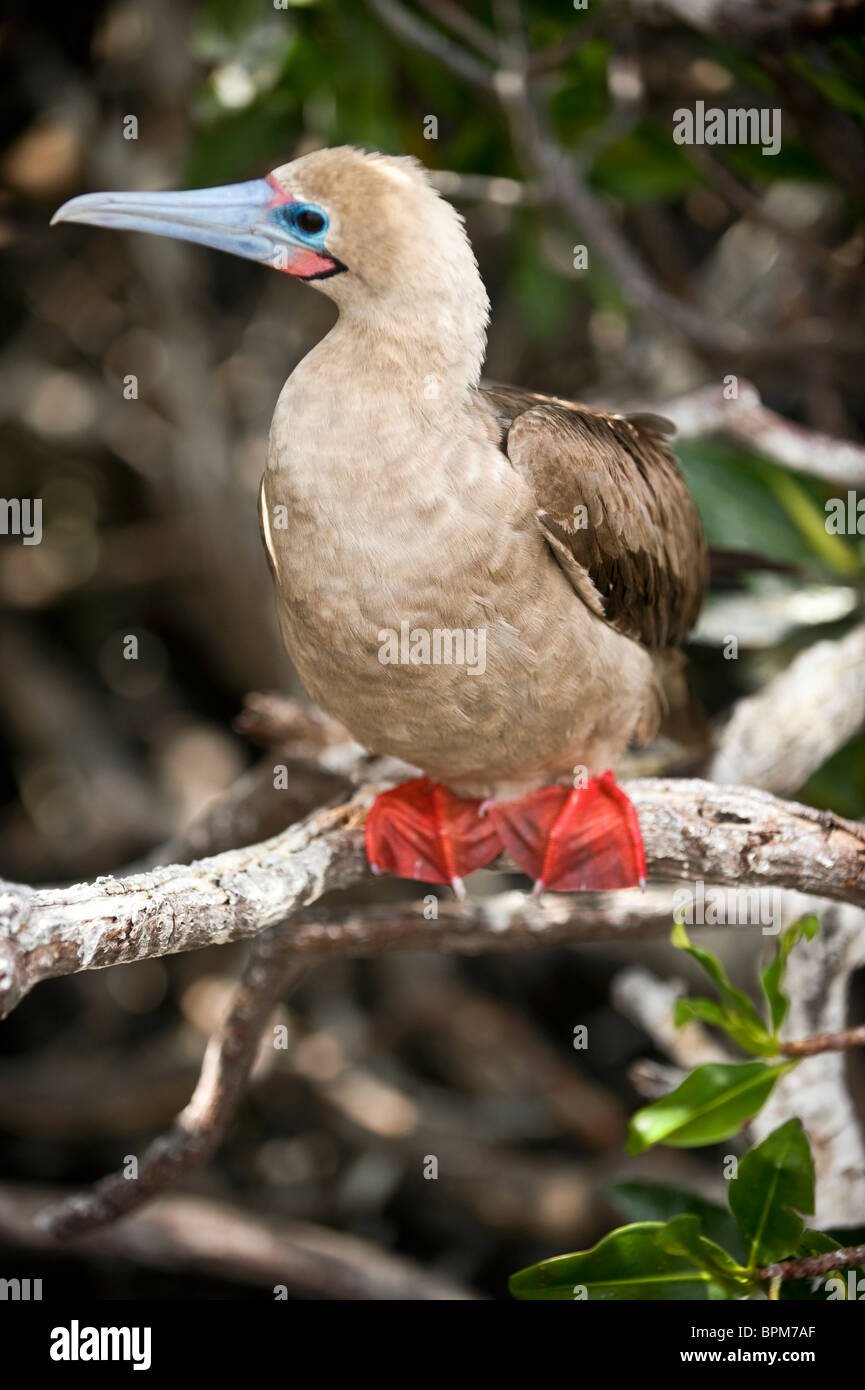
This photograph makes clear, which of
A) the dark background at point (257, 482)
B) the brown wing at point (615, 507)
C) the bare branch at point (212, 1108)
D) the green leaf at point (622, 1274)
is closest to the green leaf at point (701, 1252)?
the green leaf at point (622, 1274)

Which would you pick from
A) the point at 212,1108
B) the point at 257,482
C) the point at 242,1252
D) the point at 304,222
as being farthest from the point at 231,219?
the point at 242,1252

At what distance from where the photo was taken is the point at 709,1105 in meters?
2.16

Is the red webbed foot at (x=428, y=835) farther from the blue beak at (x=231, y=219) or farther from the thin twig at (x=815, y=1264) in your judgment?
the blue beak at (x=231, y=219)

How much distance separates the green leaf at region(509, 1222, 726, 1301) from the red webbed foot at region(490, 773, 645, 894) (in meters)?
0.68

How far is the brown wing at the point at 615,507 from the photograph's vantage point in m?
2.23

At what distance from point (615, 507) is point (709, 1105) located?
3.73 ft

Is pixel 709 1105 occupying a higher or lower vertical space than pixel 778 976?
lower

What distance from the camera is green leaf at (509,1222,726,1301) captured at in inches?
84.1

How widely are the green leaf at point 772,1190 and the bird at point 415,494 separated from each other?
1.92ft

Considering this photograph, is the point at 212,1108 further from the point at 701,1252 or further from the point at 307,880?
the point at 701,1252

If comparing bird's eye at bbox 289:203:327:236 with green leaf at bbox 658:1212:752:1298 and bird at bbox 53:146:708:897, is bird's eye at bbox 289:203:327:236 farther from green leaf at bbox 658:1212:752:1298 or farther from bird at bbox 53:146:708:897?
green leaf at bbox 658:1212:752:1298

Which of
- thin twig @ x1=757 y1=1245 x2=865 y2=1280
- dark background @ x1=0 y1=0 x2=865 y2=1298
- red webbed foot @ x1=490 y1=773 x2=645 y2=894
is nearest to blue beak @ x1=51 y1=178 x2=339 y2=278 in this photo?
red webbed foot @ x1=490 y1=773 x2=645 y2=894
